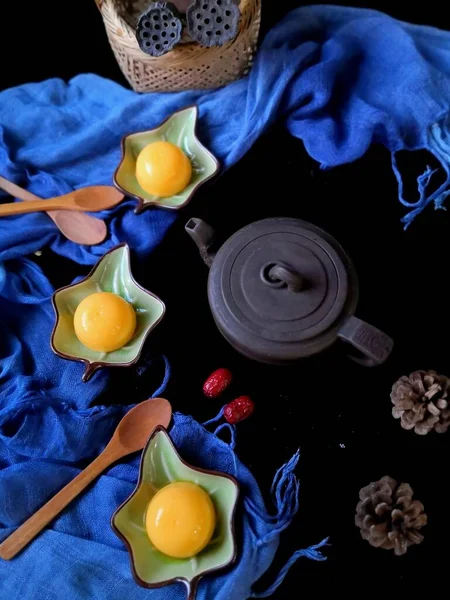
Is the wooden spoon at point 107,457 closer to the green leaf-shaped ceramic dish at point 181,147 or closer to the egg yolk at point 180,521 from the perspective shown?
the egg yolk at point 180,521

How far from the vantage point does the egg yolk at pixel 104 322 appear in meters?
0.80

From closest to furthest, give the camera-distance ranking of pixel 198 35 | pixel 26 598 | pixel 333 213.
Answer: pixel 26 598 → pixel 198 35 → pixel 333 213

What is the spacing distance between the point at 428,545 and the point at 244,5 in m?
0.73

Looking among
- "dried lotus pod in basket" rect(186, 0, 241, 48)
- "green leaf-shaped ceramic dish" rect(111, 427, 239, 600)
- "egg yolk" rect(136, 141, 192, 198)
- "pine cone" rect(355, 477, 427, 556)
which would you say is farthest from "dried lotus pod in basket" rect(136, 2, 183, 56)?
"pine cone" rect(355, 477, 427, 556)

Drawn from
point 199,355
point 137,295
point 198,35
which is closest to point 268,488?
point 199,355

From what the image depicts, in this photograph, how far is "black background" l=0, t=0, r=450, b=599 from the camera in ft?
2.54

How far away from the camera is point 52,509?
0.77m

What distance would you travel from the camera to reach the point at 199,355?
2.85 feet

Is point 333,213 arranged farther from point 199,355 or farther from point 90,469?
point 90,469

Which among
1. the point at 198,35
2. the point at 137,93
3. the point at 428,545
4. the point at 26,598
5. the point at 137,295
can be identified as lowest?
the point at 26,598

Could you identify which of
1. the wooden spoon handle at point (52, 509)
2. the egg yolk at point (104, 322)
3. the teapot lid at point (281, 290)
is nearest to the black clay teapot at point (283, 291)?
the teapot lid at point (281, 290)

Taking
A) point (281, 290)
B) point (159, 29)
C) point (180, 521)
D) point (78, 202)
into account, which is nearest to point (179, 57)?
point (159, 29)

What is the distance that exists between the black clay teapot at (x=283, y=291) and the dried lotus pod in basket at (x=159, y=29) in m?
0.24

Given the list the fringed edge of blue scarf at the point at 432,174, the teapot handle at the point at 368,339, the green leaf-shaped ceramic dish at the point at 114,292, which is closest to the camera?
the teapot handle at the point at 368,339
